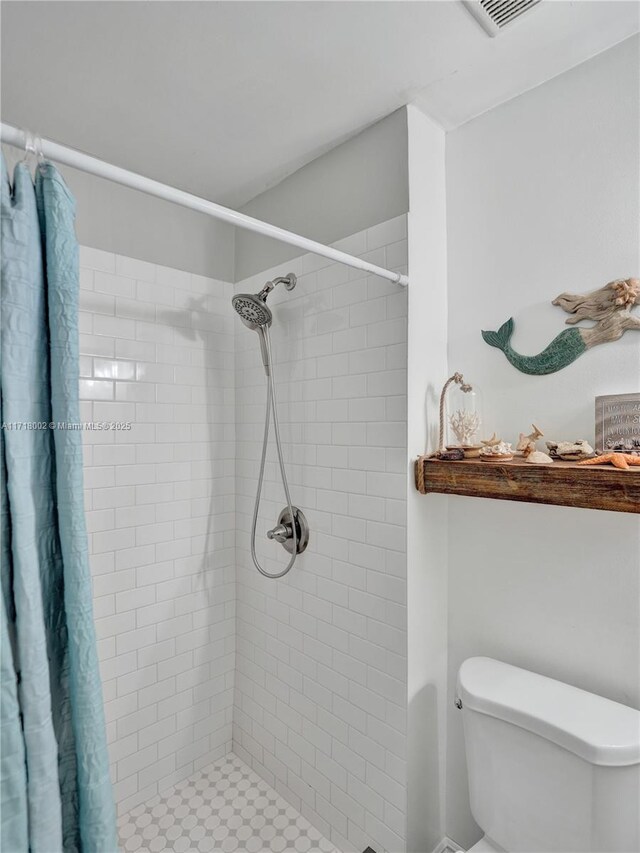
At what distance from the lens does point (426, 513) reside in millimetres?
1493

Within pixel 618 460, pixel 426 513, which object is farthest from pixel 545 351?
pixel 426 513

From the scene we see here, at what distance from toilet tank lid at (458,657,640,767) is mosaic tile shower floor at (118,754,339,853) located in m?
0.86

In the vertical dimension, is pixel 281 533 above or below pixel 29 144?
below

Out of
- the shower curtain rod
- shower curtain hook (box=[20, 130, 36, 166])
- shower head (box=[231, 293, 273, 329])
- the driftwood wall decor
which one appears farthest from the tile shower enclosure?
shower curtain hook (box=[20, 130, 36, 166])

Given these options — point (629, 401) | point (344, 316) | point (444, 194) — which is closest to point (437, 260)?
point (444, 194)

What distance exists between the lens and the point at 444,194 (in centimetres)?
160

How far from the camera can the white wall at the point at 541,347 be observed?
1.23 metres

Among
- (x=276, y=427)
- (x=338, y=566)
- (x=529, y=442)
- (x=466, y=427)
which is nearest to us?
(x=529, y=442)

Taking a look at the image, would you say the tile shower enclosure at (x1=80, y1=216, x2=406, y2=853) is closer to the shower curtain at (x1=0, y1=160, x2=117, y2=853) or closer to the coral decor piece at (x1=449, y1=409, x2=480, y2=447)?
the coral decor piece at (x1=449, y1=409, x2=480, y2=447)

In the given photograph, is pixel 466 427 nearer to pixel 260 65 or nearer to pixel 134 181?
pixel 134 181

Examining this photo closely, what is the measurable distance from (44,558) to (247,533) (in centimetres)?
123

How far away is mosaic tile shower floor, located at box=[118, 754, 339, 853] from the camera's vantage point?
159 cm

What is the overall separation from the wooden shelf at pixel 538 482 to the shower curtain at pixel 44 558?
36.7 inches

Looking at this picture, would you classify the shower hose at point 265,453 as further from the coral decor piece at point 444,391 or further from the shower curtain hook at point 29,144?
the shower curtain hook at point 29,144
